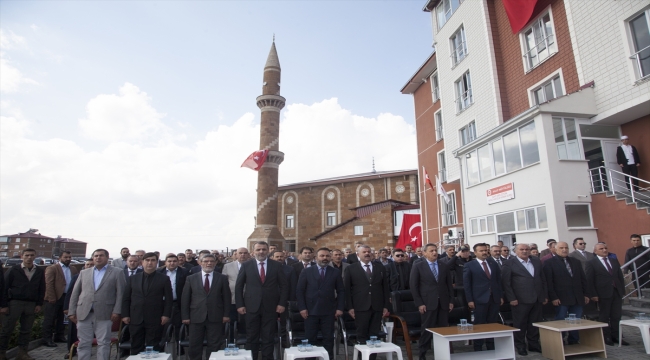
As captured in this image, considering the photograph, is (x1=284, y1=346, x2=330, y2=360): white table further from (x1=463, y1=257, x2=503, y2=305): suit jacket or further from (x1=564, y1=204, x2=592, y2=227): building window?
(x1=564, y1=204, x2=592, y2=227): building window

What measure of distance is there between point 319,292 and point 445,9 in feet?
63.3

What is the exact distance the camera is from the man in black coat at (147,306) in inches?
241

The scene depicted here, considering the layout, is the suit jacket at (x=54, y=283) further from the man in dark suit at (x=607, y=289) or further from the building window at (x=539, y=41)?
the building window at (x=539, y=41)

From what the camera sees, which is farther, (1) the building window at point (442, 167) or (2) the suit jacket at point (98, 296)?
(1) the building window at point (442, 167)

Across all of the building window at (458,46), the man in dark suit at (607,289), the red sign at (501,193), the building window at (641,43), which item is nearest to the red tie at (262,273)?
the man in dark suit at (607,289)

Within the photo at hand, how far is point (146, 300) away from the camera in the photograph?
620cm

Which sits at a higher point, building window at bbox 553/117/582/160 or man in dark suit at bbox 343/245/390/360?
building window at bbox 553/117/582/160

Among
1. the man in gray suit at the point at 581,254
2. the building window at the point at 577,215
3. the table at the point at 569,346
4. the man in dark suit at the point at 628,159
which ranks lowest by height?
the table at the point at 569,346

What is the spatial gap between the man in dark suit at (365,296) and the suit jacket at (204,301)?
6.67 ft

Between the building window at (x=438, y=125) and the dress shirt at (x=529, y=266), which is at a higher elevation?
the building window at (x=438, y=125)

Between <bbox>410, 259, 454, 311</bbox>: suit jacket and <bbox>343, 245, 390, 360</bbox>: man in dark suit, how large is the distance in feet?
1.73

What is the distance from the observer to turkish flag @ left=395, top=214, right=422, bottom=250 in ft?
74.9

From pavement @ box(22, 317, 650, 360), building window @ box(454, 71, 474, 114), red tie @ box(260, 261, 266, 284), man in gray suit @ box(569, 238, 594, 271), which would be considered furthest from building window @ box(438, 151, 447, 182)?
red tie @ box(260, 261, 266, 284)

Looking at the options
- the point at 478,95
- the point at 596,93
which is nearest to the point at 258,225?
the point at 478,95
